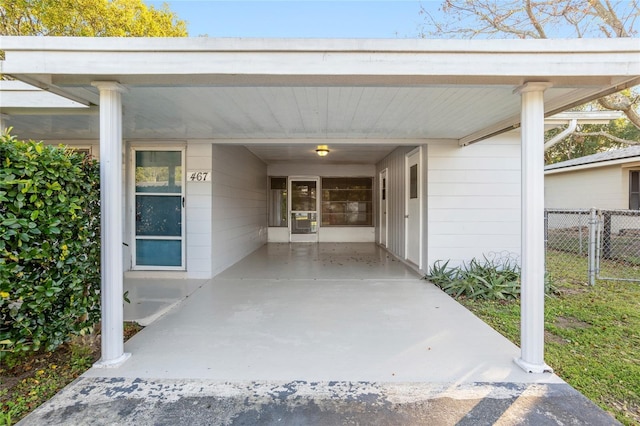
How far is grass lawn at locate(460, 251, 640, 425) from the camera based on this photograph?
230cm

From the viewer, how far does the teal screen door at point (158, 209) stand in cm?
556

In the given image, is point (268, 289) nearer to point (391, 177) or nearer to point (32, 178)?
point (32, 178)

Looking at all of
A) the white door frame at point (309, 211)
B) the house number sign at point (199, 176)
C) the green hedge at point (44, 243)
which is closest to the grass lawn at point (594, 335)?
the green hedge at point (44, 243)

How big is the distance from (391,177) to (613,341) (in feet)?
18.0

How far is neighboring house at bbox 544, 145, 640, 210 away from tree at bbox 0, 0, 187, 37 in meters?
16.3

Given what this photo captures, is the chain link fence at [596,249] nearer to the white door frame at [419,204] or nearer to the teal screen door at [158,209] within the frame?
the white door frame at [419,204]

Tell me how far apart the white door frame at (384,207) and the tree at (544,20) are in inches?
154

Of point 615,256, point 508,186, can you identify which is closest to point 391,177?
point 508,186

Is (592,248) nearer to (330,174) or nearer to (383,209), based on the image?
(383,209)

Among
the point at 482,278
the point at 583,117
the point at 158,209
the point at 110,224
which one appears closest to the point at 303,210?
the point at 158,209

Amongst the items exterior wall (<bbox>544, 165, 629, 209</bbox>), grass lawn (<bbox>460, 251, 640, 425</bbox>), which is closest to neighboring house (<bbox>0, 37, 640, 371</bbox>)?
grass lawn (<bbox>460, 251, 640, 425</bbox>)

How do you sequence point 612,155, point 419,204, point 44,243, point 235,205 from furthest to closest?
point 612,155 → point 235,205 → point 419,204 → point 44,243

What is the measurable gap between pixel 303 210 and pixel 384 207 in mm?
2828

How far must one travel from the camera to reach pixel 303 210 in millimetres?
10617
